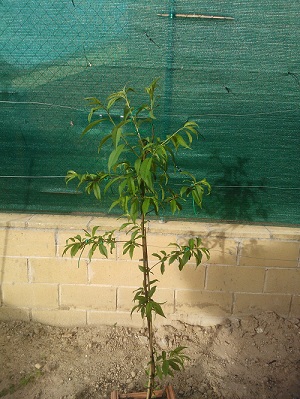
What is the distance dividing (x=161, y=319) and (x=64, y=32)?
6.63 ft

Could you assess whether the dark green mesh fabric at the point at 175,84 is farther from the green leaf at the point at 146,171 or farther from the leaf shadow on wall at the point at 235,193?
the green leaf at the point at 146,171

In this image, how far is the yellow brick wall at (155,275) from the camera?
9.78ft

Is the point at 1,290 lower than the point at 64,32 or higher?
lower

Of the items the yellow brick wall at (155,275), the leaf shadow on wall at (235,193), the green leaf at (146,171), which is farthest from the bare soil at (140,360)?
the green leaf at (146,171)

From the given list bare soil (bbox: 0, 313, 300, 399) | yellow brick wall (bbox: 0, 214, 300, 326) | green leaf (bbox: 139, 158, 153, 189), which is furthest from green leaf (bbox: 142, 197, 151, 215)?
bare soil (bbox: 0, 313, 300, 399)

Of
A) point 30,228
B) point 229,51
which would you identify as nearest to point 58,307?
point 30,228

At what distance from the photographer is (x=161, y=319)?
3.14 metres

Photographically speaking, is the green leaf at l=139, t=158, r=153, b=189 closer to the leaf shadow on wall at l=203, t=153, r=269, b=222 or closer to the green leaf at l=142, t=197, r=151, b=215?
the green leaf at l=142, t=197, r=151, b=215

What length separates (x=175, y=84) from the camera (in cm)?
285

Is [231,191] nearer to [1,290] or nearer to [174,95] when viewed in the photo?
[174,95]

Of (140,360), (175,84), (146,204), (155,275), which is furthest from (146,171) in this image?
(140,360)

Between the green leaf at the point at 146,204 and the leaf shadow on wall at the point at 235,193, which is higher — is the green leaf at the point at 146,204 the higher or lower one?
the higher one

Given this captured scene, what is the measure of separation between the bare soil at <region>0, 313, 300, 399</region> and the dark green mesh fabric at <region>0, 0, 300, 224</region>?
83 cm

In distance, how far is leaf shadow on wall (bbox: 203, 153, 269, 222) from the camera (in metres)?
2.96
